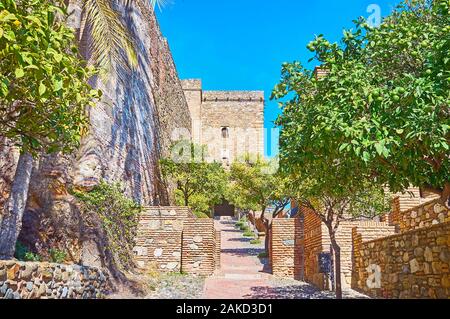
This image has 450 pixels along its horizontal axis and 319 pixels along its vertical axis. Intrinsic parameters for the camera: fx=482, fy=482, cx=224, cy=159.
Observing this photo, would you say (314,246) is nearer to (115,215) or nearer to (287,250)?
(287,250)

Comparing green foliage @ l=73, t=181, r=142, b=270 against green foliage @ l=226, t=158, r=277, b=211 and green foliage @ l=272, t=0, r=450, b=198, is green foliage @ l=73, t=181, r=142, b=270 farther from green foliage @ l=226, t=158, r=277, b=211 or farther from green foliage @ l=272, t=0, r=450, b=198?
green foliage @ l=226, t=158, r=277, b=211

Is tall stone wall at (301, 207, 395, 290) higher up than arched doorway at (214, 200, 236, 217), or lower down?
lower down

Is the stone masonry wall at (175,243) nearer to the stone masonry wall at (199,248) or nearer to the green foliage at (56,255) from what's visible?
the stone masonry wall at (199,248)

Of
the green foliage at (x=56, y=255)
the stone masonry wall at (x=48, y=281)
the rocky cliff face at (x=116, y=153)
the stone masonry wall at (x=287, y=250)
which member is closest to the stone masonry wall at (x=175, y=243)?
the rocky cliff face at (x=116, y=153)

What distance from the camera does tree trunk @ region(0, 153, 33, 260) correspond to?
7.01 metres

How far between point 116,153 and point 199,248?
3.58 metres

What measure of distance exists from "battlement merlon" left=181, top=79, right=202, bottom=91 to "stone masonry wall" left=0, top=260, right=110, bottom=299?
34.8 meters

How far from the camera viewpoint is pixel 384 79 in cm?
597

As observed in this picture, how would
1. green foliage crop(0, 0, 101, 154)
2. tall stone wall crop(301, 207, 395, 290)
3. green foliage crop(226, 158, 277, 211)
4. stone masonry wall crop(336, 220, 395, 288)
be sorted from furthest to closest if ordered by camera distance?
green foliage crop(226, 158, 277, 211) < tall stone wall crop(301, 207, 395, 290) < stone masonry wall crop(336, 220, 395, 288) < green foliage crop(0, 0, 101, 154)

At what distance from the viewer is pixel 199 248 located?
43.4ft

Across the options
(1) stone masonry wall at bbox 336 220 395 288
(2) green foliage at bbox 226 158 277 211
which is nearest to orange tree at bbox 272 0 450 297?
(1) stone masonry wall at bbox 336 220 395 288

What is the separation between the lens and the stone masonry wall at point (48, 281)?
5484 millimetres
